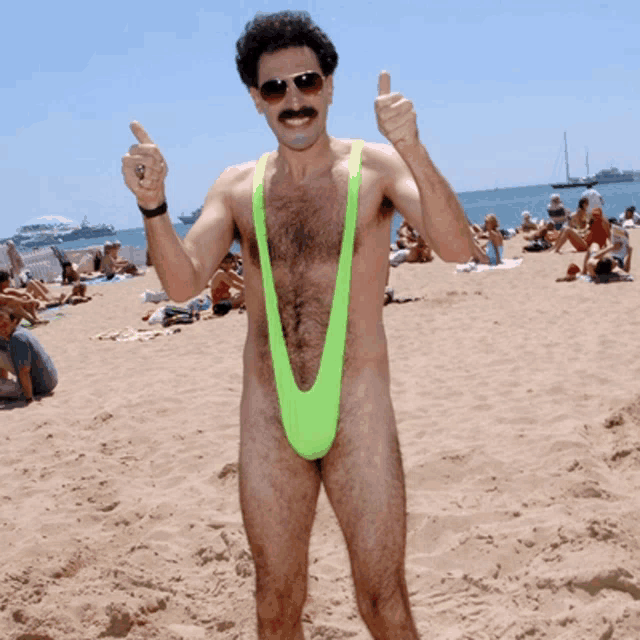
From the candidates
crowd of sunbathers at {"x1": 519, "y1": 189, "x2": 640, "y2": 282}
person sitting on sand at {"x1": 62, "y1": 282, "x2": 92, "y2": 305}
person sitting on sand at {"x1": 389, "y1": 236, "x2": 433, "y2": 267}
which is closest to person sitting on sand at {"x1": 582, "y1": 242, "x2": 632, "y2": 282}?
crowd of sunbathers at {"x1": 519, "y1": 189, "x2": 640, "y2": 282}

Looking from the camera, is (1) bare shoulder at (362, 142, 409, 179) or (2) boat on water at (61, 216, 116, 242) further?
(2) boat on water at (61, 216, 116, 242)

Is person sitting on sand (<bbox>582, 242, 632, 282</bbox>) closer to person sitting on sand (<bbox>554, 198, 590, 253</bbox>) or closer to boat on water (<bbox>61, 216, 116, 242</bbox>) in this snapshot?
person sitting on sand (<bbox>554, 198, 590, 253</bbox>)

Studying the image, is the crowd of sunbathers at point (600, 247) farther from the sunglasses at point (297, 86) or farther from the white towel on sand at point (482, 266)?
the sunglasses at point (297, 86)

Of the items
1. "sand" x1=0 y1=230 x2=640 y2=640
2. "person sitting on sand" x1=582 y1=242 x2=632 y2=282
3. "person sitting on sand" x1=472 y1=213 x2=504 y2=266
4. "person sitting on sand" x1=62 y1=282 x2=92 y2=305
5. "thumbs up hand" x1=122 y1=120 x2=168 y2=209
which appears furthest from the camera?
"person sitting on sand" x1=62 y1=282 x2=92 y2=305

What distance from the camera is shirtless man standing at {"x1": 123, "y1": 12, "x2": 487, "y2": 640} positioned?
79.6 inches

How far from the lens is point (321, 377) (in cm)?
210

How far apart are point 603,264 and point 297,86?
10681mm

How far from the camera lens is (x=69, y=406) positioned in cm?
727

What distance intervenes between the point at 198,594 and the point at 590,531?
1.93 meters

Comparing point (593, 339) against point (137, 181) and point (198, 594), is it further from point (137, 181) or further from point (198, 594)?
point (137, 181)

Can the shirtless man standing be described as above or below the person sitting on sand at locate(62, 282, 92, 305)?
above

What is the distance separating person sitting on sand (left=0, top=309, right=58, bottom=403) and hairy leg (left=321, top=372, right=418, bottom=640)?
6023mm

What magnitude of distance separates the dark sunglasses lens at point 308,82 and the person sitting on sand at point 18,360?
19.8ft

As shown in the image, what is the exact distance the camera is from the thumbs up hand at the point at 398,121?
1954 millimetres
